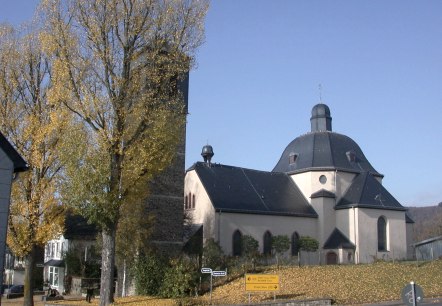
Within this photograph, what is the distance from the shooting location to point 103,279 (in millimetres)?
21953

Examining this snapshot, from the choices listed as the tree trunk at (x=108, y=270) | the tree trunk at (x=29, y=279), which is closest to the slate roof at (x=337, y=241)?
the tree trunk at (x=108, y=270)

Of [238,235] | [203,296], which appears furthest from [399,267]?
[238,235]

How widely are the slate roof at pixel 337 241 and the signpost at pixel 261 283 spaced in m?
24.5

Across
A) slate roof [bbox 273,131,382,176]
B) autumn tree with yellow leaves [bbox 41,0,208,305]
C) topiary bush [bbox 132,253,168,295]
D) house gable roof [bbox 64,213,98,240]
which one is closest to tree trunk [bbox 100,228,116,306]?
autumn tree with yellow leaves [bbox 41,0,208,305]

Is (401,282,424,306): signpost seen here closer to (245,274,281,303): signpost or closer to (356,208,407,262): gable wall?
(245,274,281,303): signpost

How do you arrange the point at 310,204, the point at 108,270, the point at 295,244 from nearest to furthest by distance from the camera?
the point at 108,270 → the point at 295,244 → the point at 310,204

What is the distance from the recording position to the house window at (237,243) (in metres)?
41.3

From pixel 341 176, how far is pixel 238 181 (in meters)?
9.57

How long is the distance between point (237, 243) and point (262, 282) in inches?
808

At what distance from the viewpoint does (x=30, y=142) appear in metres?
24.3

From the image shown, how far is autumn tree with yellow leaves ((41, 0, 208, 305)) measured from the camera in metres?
21.7

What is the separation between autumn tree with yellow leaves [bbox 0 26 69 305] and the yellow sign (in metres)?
9.20

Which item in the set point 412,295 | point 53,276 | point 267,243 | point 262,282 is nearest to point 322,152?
point 267,243

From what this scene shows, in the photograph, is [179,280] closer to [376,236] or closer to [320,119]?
[376,236]
